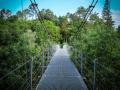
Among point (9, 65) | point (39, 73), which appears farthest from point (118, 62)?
point (39, 73)

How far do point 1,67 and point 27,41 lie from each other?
461cm

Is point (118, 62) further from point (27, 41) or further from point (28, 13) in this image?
point (28, 13)

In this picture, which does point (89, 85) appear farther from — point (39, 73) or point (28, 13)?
point (28, 13)

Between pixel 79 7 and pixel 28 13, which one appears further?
pixel 79 7

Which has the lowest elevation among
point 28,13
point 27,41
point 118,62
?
point 118,62

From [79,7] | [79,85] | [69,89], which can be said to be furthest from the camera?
[79,7]

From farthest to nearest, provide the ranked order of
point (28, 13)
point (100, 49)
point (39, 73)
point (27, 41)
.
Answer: point (28, 13)
point (100, 49)
point (27, 41)
point (39, 73)

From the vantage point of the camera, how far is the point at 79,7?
219 feet

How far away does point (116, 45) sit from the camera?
1966cm

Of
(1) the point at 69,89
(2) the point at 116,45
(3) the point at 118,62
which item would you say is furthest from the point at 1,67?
(2) the point at 116,45

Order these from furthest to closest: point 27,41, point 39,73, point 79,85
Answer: point 27,41, point 39,73, point 79,85

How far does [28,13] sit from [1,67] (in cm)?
4889

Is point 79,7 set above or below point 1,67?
above

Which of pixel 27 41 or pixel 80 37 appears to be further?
pixel 80 37
